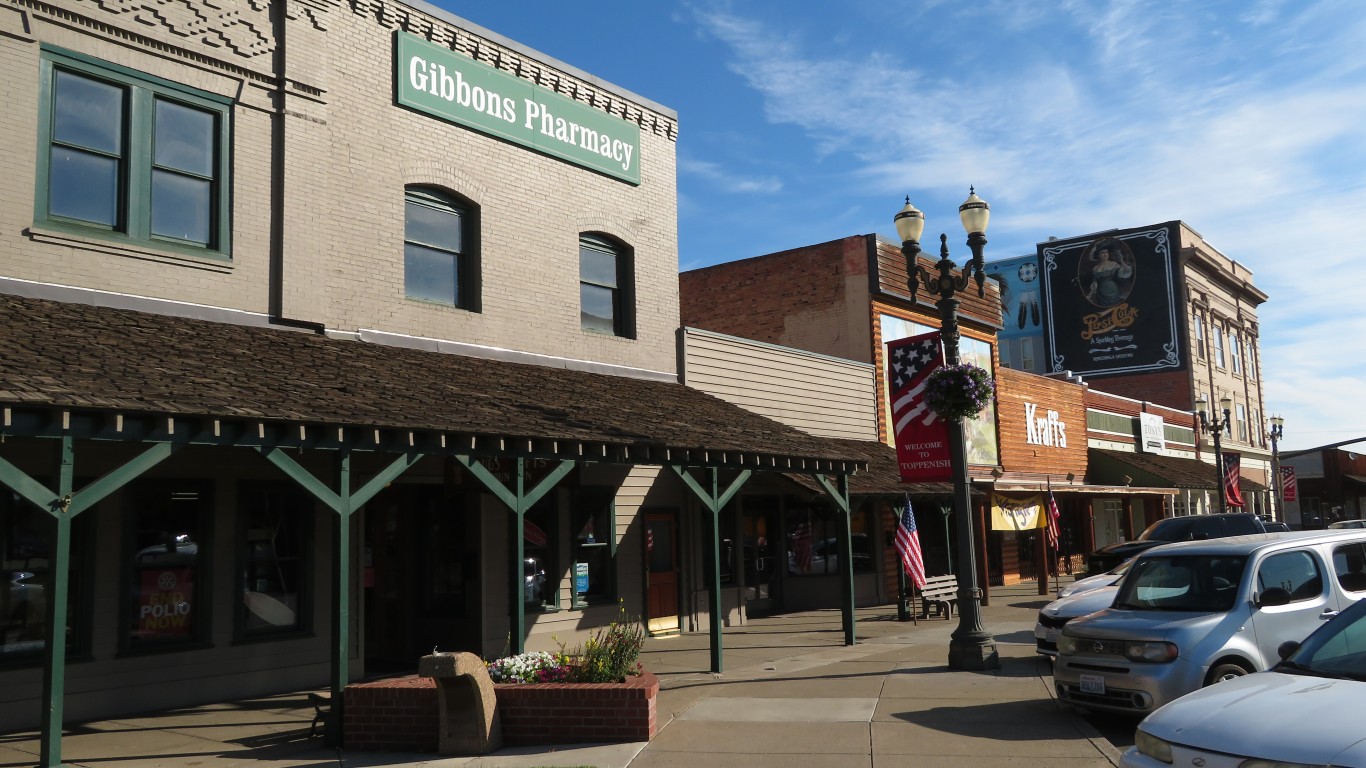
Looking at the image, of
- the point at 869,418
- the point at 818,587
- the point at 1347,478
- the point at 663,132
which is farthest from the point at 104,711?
the point at 1347,478

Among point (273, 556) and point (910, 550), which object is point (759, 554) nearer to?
point (910, 550)

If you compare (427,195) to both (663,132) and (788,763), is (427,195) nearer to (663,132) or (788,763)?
(663,132)

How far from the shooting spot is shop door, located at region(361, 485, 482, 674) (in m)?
14.7

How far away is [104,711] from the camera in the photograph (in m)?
10.8

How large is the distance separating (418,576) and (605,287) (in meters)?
5.49

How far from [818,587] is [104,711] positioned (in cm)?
1431

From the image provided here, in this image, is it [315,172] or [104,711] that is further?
[315,172]

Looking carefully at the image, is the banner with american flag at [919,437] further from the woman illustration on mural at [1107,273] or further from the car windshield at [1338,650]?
the woman illustration on mural at [1107,273]

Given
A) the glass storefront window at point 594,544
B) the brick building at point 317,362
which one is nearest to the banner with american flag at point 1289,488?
the brick building at point 317,362

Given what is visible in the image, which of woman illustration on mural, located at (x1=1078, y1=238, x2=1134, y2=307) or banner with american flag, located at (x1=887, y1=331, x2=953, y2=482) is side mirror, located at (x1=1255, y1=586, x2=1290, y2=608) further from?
woman illustration on mural, located at (x1=1078, y1=238, x2=1134, y2=307)

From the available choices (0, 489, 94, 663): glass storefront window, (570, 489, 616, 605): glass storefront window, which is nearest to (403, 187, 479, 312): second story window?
Answer: (570, 489, 616, 605): glass storefront window

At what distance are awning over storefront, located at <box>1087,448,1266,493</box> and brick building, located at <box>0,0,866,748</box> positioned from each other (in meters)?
19.9

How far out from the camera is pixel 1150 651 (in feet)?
29.9

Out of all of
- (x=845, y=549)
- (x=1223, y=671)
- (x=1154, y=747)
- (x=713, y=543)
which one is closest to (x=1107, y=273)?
(x=845, y=549)
